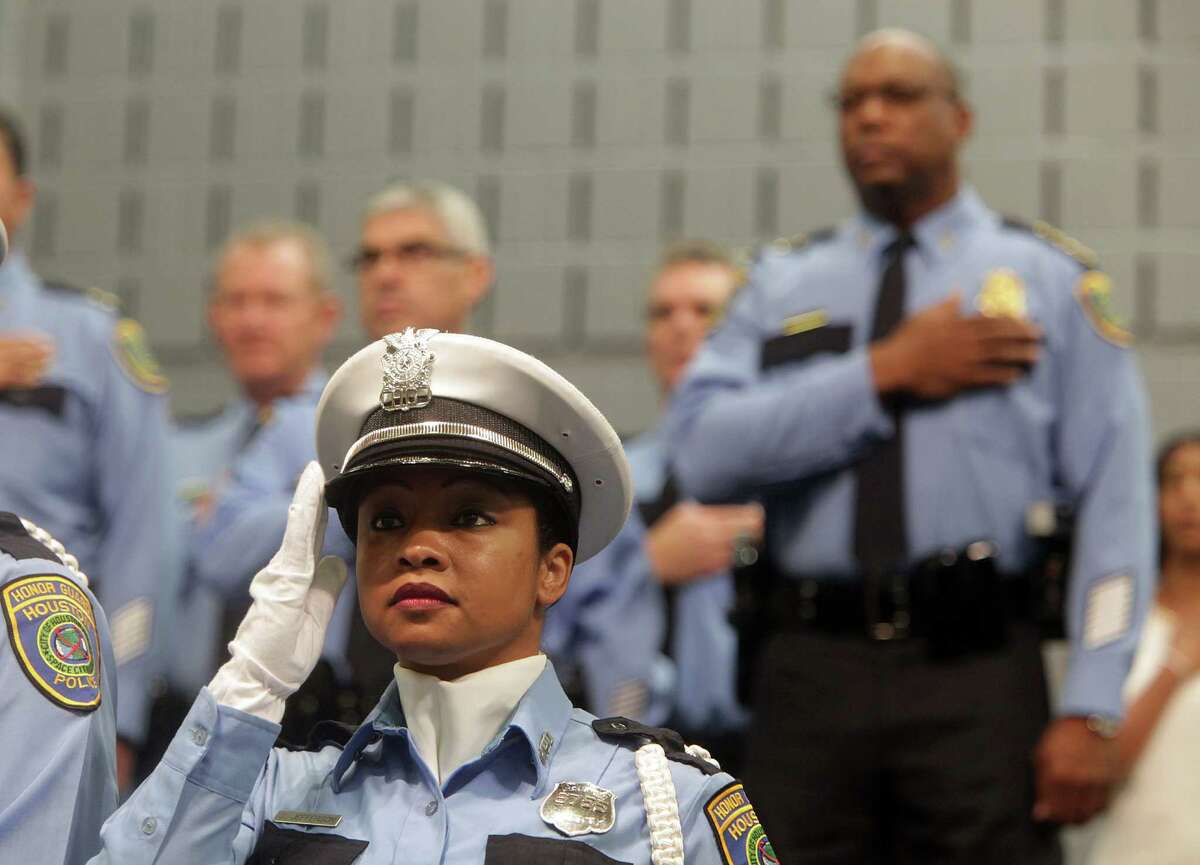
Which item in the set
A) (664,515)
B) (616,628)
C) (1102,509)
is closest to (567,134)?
(664,515)

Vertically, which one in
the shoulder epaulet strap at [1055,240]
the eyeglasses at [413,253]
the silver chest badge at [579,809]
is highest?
the shoulder epaulet strap at [1055,240]

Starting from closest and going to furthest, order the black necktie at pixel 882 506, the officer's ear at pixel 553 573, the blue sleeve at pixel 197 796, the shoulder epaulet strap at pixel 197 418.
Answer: the blue sleeve at pixel 197 796
the officer's ear at pixel 553 573
the black necktie at pixel 882 506
the shoulder epaulet strap at pixel 197 418

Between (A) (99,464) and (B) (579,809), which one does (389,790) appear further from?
(A) (99,464)

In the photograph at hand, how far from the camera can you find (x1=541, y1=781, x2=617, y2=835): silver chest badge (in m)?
1.94

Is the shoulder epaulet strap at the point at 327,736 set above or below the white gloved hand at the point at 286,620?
below

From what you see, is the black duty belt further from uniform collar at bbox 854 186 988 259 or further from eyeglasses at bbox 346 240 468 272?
eyeglasses at bbox 346 240 468 272

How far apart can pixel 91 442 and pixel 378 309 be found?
0.66m

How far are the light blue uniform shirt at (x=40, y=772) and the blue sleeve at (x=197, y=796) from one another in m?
0.08

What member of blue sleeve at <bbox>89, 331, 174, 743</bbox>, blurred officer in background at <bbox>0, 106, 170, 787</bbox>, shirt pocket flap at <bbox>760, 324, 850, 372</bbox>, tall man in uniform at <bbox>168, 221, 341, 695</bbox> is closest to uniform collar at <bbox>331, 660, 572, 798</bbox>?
shirt pocket flap at <bbox>760, 324, 850, 372</bbox>

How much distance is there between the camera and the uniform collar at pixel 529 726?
1.98 metres

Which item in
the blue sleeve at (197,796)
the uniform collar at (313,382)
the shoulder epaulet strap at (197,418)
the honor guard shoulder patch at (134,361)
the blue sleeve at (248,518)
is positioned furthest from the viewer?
the shoulder epaulet strap at (197,418)

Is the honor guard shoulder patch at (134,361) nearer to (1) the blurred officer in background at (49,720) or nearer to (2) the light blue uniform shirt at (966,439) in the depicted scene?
(2) the light blue uniform shirt at (966,439)

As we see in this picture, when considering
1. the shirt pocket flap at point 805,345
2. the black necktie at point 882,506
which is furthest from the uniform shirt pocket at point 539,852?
the shirt pocket flap at point 805,345

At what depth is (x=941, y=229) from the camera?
11.8ft
